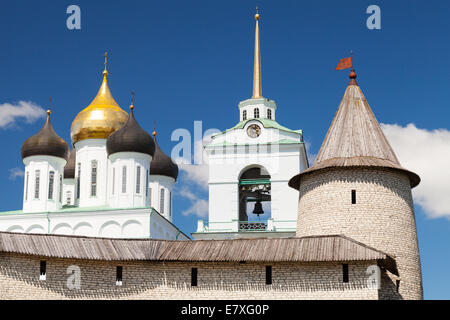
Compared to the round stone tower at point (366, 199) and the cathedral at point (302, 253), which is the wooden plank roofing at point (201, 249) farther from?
the round stone tower at point (366, 199)

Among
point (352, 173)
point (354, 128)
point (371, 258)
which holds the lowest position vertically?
point (371, 258)

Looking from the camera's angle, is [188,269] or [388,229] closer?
[188,269]

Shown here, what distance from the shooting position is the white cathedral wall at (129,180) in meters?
25.0

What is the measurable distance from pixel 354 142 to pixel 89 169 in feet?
38.5

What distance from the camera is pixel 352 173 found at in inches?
658

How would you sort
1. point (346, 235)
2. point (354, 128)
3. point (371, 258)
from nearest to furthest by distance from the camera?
point (371, 258), point (346, 235), point (354, 128)

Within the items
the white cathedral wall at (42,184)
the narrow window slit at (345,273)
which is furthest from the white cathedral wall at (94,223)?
the narrow window slit at (345,273)

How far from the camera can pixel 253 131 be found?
89.3 ft

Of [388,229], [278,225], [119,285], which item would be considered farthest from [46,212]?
[388,229]

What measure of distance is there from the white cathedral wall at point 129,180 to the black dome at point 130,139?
20 centimetres

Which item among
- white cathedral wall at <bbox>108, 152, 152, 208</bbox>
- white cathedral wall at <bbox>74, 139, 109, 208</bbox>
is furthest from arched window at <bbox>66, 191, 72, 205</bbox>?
white cathedral wall at <bbox>108, 152, 152, 208</bbox>

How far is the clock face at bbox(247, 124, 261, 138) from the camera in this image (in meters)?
27.2

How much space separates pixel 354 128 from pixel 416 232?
261 centimetres

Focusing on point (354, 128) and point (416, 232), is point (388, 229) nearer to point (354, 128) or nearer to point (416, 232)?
point (416, 232)
